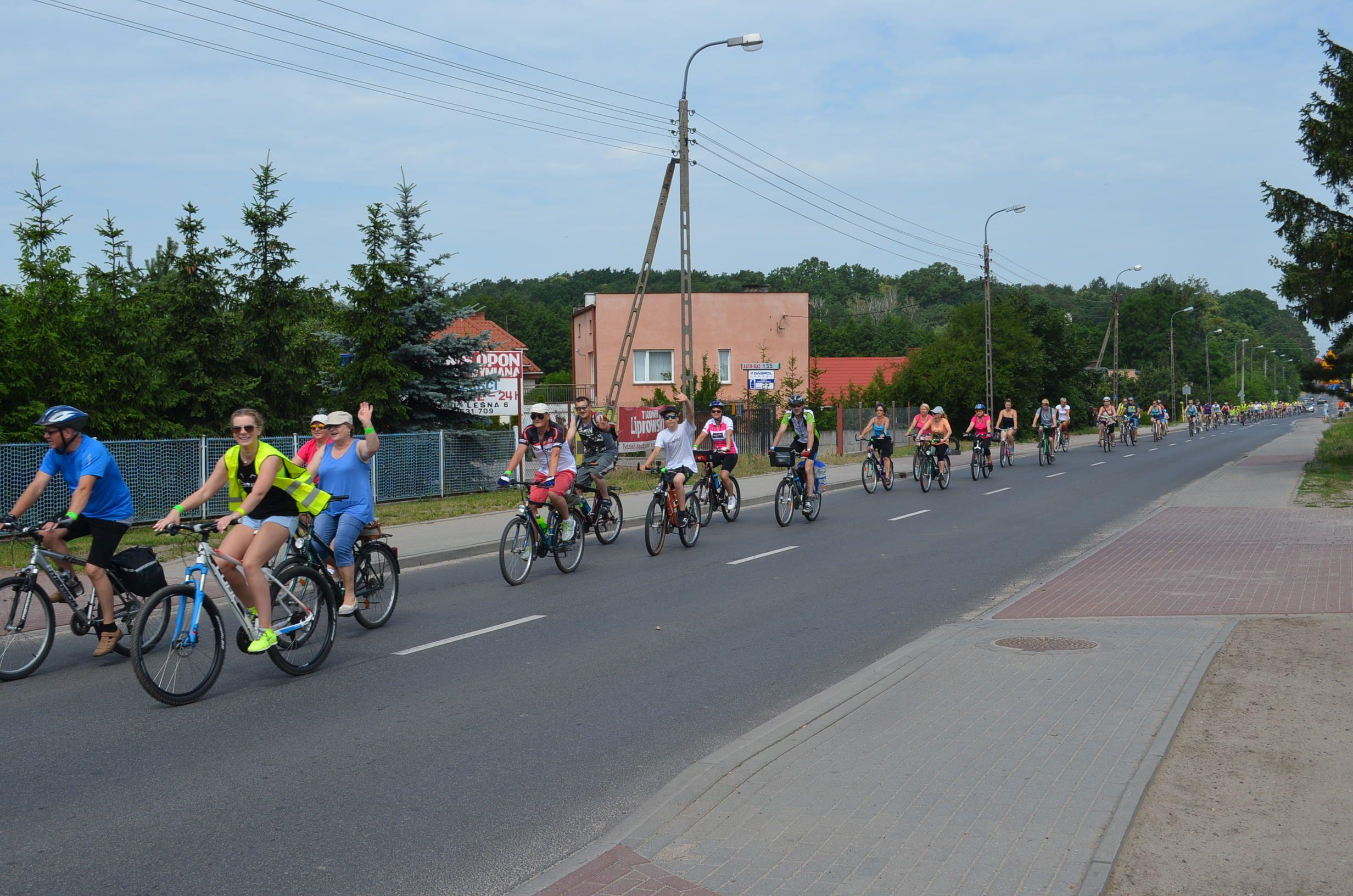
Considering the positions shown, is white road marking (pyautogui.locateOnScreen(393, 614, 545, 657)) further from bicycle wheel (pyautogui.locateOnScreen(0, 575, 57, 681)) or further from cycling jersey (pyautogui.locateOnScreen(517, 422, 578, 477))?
cycling jersey (pyautogui.locateOnScreen(517, 422, 578, 477))

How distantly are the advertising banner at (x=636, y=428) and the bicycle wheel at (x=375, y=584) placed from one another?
22.4 metres

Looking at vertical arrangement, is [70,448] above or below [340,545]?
above

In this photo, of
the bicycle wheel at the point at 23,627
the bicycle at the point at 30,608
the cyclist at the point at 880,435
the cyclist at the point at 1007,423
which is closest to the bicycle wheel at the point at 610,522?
the bicycle at the point at 30,608

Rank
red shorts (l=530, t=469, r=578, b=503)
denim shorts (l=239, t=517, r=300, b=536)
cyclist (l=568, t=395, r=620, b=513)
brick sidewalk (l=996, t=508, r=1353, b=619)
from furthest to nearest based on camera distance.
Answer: cyclist (l=568, t=395, r=620, b=513), red shorts (l=530, t=469, r=578, b=503), brick sidewalk (l=996, t=508, r=1353, b=619), denim shorts (l=239, t=517, r=300, b=536)

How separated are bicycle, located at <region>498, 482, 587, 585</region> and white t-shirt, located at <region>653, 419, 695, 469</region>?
2446 millimetres

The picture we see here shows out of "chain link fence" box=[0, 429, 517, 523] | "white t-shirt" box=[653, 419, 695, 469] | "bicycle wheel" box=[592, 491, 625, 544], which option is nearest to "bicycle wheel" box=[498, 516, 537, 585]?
"bicycle wheel" box=[592, 491, 625, 544]

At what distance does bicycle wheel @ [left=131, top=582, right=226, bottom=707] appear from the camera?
6633 millimetres

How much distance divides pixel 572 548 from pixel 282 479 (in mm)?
5335

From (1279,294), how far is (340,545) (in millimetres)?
26648

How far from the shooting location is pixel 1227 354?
139m

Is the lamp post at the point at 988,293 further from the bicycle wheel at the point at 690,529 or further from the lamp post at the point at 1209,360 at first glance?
the lamp post at the point at 1209,360

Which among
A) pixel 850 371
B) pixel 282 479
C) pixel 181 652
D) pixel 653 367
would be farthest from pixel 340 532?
pixel 850 371

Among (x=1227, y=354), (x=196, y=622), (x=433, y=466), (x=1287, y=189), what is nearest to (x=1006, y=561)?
(x=196, y=622)

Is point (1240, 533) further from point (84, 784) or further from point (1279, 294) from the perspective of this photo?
point (1279, 294)
